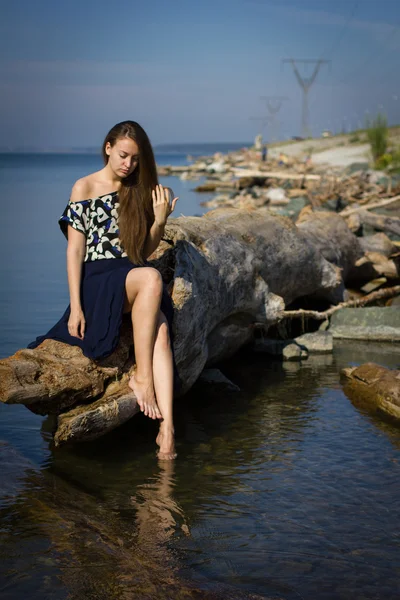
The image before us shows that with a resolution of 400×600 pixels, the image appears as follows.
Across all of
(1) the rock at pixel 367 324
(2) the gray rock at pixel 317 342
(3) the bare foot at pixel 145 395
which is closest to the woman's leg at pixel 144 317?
(3) the bare foot at pixel 145 395

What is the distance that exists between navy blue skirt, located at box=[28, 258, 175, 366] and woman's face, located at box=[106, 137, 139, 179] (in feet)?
2.37

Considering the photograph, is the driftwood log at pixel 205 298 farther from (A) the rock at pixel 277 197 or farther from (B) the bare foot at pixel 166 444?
(A) the rock at pixel 277 197

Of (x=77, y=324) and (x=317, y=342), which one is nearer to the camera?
(x=77, y=324)

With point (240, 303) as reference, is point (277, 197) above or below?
above

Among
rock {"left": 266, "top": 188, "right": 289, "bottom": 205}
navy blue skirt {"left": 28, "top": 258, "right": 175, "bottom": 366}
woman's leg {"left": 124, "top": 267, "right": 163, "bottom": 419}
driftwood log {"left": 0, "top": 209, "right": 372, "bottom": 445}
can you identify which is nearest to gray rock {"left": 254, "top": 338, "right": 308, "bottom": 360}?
driftwood log {"left": 0, "top": 209, "right": 372, "bottom": 445}

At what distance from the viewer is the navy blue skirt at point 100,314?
517 cm

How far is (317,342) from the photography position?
848 centimetres

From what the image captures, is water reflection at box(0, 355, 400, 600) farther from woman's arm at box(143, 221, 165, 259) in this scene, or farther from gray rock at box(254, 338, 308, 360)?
gray rock at box(254, 338, 308, 360)

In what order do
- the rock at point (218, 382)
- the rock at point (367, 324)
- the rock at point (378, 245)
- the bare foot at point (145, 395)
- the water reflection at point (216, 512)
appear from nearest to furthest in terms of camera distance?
the water reflection at point (216, 512) → the bare foot at point (145, 395) → the rock at point (218, 382) → the rock at point (367, 324) → the rock at point (378, 245)

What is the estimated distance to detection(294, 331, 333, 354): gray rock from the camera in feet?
27.8

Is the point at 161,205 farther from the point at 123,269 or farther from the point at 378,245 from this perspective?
the point at 378,245

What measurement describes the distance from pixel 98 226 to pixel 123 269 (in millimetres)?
440

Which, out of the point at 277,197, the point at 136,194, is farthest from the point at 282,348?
the point at 277,197

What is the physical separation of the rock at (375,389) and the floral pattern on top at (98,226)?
268cm
